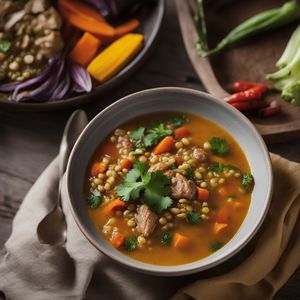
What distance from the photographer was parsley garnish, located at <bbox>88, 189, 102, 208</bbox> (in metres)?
3.45

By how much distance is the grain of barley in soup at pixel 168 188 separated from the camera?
3.29 meters

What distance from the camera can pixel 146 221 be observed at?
3.26 m

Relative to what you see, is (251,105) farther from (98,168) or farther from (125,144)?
(98,168)

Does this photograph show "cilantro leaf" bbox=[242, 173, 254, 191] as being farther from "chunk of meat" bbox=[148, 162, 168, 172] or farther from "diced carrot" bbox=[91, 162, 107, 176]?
"diced carrot" bbox=[91, 162, 107, 176]

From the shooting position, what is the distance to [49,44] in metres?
4.21

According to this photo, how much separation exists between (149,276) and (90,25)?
2055mm

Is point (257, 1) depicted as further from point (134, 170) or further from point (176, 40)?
point (134, 170)

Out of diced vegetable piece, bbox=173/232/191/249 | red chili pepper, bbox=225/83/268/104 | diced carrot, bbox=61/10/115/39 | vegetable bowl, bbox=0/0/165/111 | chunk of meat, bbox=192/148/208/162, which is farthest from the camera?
diced carrot, bbox=61/10/115/39

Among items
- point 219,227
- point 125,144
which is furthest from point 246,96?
point 219,227

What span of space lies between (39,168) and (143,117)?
91 centimetres

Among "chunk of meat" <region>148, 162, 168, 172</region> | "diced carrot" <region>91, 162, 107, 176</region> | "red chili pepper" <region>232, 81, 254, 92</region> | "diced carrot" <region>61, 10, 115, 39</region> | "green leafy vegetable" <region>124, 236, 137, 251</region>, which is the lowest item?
"green leafy vegetable" <region>124, 236, 137, 251</region>

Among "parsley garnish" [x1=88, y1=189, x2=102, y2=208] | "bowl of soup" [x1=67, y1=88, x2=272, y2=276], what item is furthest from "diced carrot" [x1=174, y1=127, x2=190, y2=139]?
"parsley garnish" [x1=88, y1=189, x2=102, y2=208]

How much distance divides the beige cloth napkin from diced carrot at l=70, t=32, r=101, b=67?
1299 mm

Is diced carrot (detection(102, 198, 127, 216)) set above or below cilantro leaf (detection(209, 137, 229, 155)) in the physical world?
below
